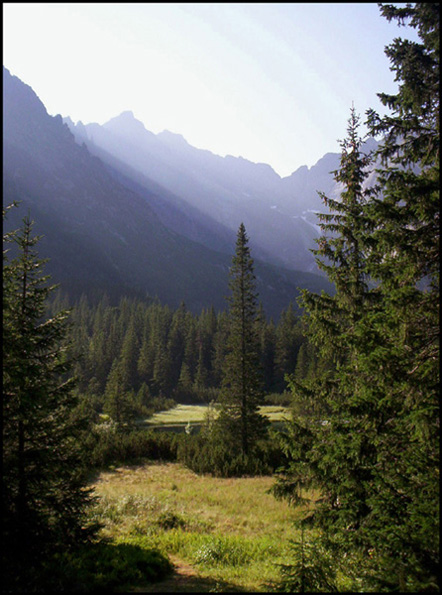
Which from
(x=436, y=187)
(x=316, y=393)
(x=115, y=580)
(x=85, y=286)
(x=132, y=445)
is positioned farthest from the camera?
(x=85, y=286)

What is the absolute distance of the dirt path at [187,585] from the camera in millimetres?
8453

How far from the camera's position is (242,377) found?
93.9 feet

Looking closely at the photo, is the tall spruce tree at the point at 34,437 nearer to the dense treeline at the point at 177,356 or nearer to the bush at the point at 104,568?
the bush at the point at 104,568

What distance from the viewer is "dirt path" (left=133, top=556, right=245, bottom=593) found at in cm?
845

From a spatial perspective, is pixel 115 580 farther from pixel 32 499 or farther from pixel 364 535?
pixel 364 535

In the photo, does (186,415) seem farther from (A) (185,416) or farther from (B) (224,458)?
(B) (224,458)

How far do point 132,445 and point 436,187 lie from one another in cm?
2880

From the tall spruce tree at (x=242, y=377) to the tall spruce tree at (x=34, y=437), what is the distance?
59.1ft

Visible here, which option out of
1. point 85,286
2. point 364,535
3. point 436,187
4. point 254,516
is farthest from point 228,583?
point 85,286

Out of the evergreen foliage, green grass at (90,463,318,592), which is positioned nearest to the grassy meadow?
green grass at (90,463,318,592)

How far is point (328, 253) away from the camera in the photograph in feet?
42.8

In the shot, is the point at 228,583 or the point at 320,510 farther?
the point at 320,510

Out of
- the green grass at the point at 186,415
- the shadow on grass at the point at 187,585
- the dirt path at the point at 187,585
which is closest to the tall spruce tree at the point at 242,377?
the green grass at the point at 186,415

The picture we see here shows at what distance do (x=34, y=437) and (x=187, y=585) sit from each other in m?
Result: 5.58
